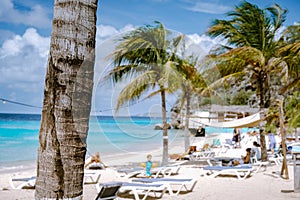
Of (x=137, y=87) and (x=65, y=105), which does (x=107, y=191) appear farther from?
(x=65, y=105)

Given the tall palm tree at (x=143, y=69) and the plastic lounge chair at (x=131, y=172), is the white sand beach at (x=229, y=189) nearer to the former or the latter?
the plastic lounge chair at (x=131, y=172)

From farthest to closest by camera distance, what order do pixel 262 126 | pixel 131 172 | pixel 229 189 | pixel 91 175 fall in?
pixel 262 126
pixel 131 172
pixel 91 175
pixel 229 189

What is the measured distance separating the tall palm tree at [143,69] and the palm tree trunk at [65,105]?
2.27m

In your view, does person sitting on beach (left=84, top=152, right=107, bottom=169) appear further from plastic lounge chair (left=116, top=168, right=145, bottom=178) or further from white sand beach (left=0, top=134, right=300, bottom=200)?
plastic lounge chair (left=116, top=168, right=145, bottom=178)

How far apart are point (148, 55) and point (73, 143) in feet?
15.0

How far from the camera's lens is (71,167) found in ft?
6.38

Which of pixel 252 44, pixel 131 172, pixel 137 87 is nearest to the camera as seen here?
pixel 137 87

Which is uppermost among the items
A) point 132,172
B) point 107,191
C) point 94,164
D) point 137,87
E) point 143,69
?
point 143,69

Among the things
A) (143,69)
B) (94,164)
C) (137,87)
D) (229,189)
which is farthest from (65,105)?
(94,164)

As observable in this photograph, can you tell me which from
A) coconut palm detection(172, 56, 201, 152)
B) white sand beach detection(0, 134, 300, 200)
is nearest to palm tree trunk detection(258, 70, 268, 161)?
white sand beach detection(0, 134, 300, 200)

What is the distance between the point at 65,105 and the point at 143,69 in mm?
3731

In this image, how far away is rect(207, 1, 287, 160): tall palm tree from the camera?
11.8 m

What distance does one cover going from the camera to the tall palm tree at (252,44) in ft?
38.9

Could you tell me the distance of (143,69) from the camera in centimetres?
560
